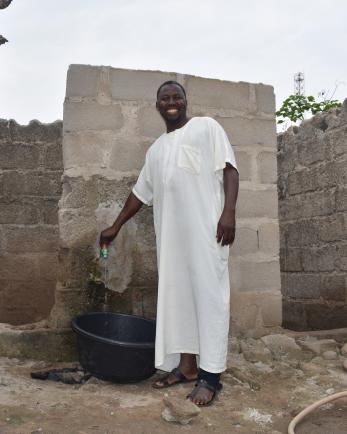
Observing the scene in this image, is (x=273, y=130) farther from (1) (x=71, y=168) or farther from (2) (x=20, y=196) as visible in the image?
(2) (x=20, y=196)

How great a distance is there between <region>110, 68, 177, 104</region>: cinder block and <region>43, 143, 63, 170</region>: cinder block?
2.12 meters

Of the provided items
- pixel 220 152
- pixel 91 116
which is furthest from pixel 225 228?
pixel 91 116

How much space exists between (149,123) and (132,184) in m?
0.44

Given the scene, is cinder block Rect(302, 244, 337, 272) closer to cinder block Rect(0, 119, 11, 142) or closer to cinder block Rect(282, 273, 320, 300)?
cinder block Rect(282, 273, 320, 300)

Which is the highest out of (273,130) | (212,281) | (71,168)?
(273,130)

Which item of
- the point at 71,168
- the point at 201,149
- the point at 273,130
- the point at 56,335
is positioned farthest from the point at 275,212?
the point at 56,335

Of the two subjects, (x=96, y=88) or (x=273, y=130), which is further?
(x=273, y=130)

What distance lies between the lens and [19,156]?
5348mm

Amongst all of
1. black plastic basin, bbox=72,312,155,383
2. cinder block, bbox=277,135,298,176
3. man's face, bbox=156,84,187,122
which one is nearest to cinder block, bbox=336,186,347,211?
cinder block, bbox=277,135,298,176

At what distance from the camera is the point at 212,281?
269 cm

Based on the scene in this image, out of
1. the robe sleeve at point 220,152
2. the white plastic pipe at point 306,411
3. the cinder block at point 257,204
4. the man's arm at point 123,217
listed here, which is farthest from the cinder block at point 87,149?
the white plastic pipe at point 306,411

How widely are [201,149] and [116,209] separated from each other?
0.84m

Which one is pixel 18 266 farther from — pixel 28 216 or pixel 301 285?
pixel 301 285

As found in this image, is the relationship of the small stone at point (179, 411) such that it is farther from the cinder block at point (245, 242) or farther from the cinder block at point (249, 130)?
the cinder block at point (249, 130)
